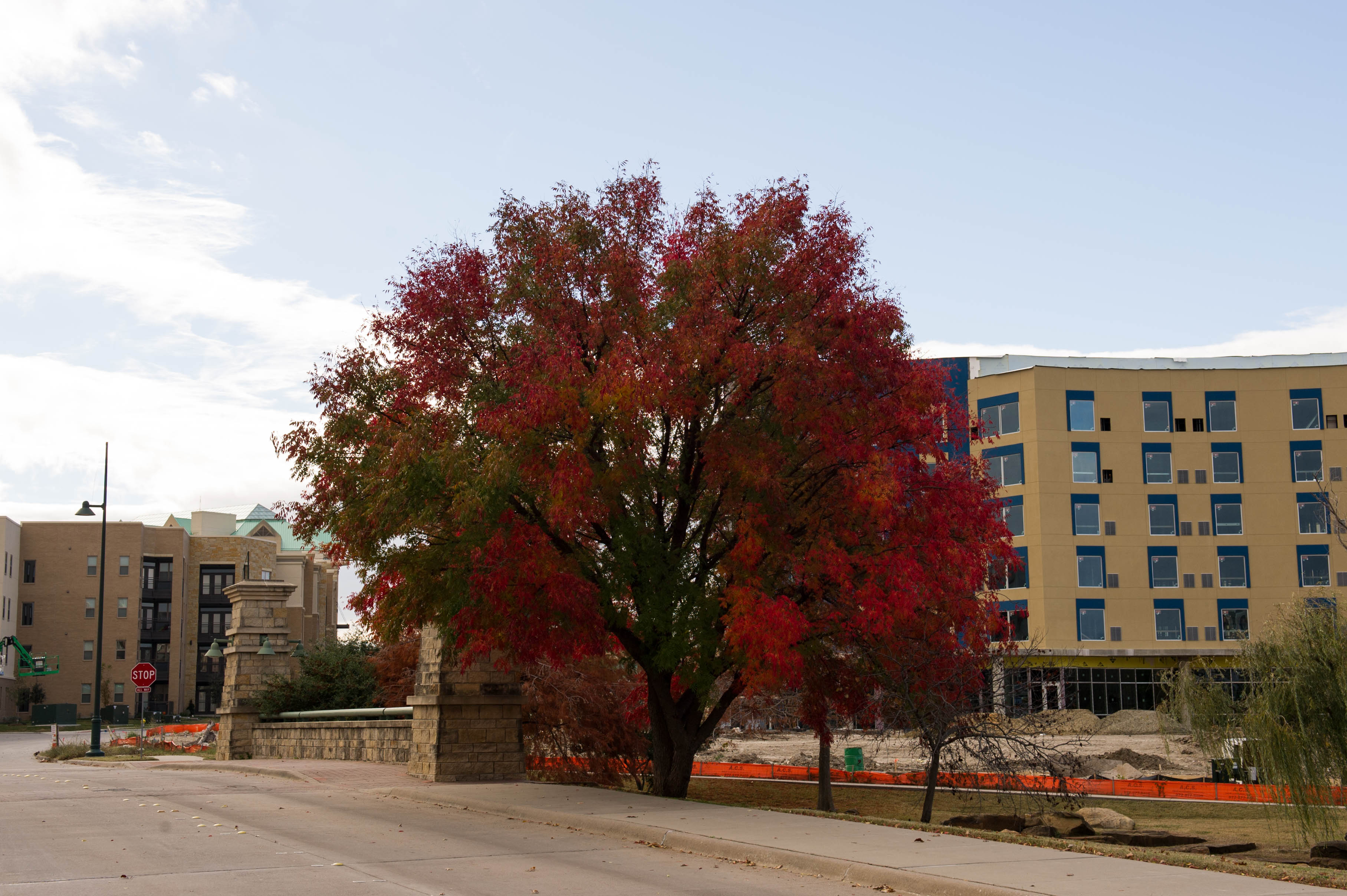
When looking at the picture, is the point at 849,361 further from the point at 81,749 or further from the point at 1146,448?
the point at 1146,448

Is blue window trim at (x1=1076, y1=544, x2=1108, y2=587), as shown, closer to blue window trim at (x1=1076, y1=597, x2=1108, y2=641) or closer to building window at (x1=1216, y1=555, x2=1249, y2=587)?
blue window trim at (x1=1076, y1=597, x2=1108, y2=641)

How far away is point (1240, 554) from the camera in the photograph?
2271 inches

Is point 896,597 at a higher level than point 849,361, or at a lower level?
lower

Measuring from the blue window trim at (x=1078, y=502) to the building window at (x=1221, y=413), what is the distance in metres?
5.77

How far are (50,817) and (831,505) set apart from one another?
36.8ft

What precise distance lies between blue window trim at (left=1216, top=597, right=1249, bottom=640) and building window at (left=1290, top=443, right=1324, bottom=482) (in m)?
6.24

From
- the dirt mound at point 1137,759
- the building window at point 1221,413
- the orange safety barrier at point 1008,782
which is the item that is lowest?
the dirt mound at point 1137,759

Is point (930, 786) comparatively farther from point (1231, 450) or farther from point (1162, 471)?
point (1231, 450)

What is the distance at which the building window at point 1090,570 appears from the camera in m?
57.6

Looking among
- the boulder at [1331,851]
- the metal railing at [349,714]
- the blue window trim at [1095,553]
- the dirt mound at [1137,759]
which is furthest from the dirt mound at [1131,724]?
the boulder at [1331,851]

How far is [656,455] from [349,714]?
1216 centimetres

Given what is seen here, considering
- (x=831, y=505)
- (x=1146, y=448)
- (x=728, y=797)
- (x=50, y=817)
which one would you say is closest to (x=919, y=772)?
(x=728, y=797)

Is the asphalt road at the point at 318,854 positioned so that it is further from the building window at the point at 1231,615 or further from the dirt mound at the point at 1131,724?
the building window at the point at 1231,615

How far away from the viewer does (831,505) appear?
58.0 ft
